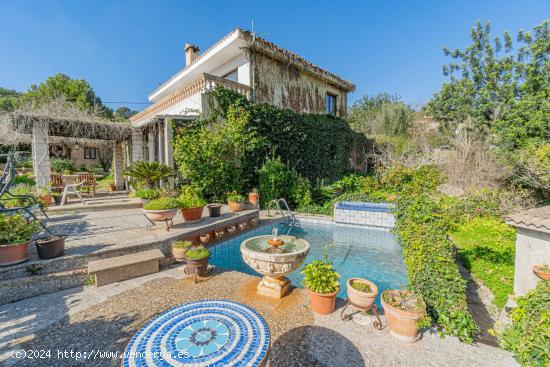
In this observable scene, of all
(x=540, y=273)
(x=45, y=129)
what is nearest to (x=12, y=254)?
(x=45, y=129)

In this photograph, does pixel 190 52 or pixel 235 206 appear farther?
pixel 190 52

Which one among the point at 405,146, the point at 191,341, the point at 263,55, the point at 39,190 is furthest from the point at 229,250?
the point at 405,146

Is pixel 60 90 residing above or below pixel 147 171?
above

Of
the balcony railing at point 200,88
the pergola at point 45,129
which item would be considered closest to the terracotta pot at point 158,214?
the balcony railing at point 200,88

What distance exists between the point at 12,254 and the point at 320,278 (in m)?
4.78

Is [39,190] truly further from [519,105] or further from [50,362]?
[519,105]

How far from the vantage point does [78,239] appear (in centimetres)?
496

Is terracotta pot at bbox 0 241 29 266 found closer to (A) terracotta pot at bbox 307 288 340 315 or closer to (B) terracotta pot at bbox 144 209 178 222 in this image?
(B) terracotta pot at bbox 144 209 178 222

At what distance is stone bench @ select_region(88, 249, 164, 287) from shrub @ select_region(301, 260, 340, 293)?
2866 millimetres

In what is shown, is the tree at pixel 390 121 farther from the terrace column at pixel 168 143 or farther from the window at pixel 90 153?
the window at pixel 90 153

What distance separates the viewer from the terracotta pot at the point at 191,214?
20.7 ft

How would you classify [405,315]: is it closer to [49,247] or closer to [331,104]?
[49,247]

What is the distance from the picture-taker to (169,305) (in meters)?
3.32

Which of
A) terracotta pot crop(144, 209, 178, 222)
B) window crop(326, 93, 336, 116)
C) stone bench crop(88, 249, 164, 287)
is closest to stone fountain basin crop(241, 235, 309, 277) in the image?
stone bench crop(88, 249, 164, 287)
